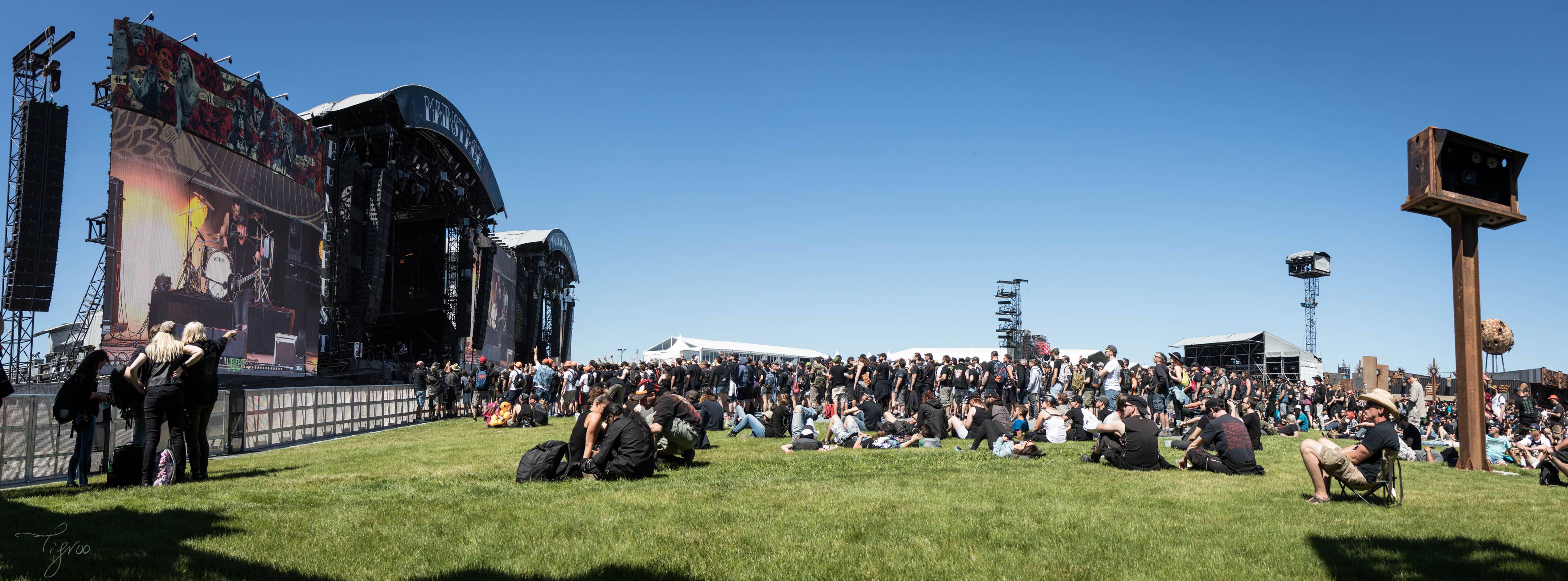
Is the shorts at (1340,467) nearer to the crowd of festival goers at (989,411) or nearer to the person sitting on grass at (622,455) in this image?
the crowd of festival goers at (989,411)

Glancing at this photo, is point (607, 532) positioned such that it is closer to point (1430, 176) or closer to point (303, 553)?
point (303, 553)

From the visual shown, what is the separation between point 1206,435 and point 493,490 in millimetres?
7361

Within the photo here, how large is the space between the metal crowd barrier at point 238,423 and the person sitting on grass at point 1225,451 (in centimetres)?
1021

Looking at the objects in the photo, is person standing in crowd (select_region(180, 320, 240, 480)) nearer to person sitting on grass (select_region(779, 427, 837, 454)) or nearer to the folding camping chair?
person sitting on grass (select_region(779, 427, 837, 454))

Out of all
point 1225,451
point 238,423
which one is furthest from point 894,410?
point 238,423

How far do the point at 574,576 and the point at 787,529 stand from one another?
1.66 metres

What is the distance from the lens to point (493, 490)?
7598 millimetres

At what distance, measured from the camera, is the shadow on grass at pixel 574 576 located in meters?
4.37

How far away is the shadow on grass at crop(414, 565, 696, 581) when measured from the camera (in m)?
4.37

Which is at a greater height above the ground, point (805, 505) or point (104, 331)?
point (104, 331)

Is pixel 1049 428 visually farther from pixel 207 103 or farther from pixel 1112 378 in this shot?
pixel 207 103

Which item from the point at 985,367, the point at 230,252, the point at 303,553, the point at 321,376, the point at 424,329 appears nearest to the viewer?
the point at 303,553

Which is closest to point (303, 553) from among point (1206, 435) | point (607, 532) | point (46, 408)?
point (607, 532)

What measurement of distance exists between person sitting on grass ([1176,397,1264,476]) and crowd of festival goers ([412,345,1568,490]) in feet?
0.06
